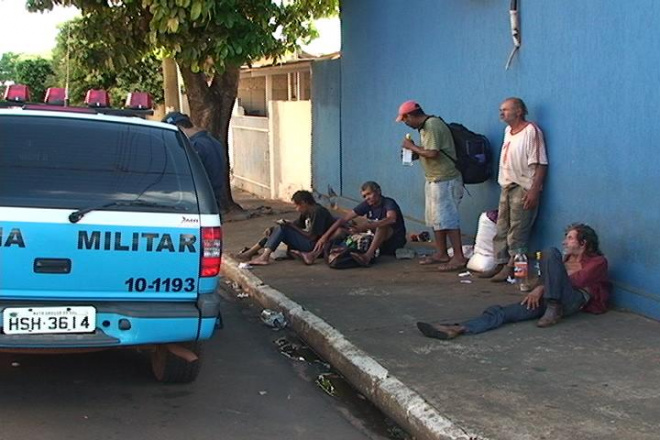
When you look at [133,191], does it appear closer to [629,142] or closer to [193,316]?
[193,316]

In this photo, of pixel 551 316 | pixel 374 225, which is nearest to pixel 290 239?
pixel 374 225

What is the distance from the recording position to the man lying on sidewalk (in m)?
6.54

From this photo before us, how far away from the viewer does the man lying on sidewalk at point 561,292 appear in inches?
257

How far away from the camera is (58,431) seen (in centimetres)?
490

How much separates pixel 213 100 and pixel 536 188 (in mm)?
7070

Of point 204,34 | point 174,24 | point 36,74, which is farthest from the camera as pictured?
point 36,74

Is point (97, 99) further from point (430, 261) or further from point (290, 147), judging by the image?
point (290, 147)

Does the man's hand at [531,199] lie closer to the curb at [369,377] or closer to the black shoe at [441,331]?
the black shoe at [441,331]

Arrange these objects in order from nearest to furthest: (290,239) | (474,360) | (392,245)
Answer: (474,360) → (392,245) → (290,239)

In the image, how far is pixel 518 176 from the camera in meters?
8.09

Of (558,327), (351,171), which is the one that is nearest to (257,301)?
(558,327)

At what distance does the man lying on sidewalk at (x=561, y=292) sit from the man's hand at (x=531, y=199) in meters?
0.92

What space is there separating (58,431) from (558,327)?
3.61 m

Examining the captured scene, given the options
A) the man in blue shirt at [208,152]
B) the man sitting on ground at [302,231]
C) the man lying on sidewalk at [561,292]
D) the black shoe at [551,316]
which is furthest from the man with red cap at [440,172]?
the black shoe at [551,316]
